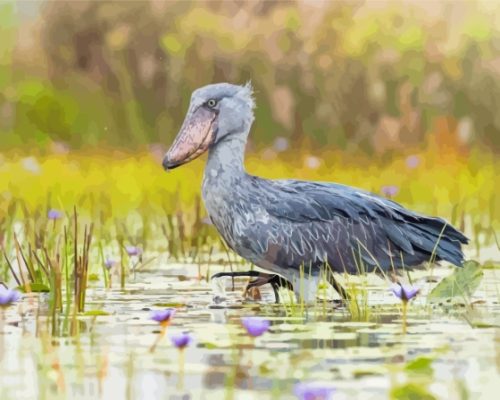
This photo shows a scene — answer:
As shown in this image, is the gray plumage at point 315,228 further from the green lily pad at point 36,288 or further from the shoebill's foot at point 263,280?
the green lily pad at point 36,288

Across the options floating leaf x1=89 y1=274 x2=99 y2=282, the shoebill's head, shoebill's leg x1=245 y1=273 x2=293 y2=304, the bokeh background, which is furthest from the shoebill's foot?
the bokeh background

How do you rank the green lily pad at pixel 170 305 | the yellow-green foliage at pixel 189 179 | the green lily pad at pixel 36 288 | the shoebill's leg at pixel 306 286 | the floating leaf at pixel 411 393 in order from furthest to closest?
the yellow-green foliage at pixel 189 179, the green lily pad at pixel 36 288, the shoebill's leg at pixel 306 286, the green lily pad at pixel 170 305, the floating leaf at pixel 411 393

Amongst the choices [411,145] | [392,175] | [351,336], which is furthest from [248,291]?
[411,145]

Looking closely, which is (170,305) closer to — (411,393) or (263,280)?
(263,280)

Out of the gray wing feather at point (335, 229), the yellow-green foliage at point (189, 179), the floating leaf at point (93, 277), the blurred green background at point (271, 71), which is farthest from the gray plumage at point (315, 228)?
the blurred green background at point (271, 71)

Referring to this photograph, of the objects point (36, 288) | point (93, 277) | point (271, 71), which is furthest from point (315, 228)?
point (271, 71)

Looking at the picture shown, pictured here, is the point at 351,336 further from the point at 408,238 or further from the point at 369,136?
the point at 369,136

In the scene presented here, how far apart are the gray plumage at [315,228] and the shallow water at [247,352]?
263mm

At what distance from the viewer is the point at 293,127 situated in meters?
15.8

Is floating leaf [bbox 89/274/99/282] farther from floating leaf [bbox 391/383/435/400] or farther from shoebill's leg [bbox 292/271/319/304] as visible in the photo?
floating leaf [bbox 391/383/435/400]

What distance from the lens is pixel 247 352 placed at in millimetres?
5156

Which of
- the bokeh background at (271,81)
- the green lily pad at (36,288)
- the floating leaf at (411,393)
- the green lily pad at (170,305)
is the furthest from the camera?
the bokeh background at (271,81)

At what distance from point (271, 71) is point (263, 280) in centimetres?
929

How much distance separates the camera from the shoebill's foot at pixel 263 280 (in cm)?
692
